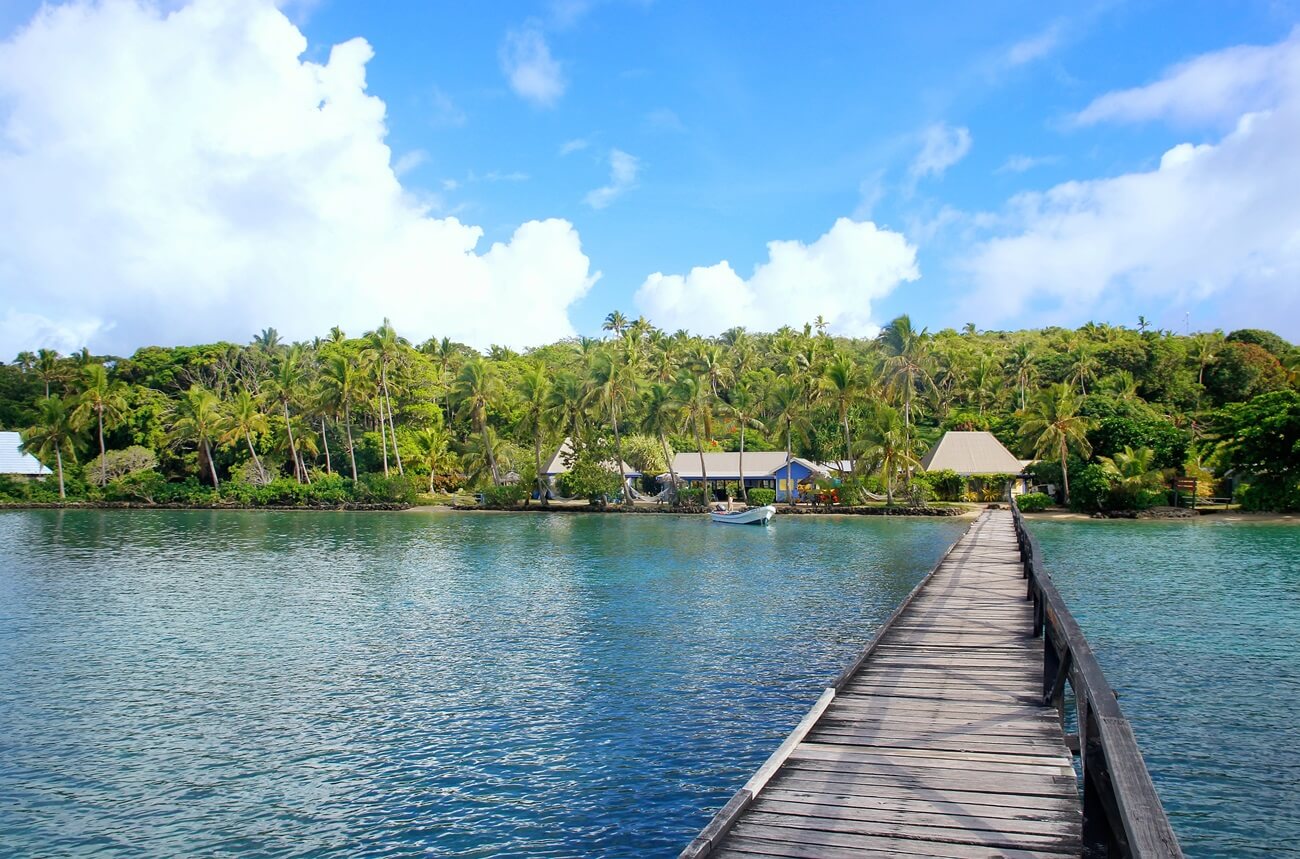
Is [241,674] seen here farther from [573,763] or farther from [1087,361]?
[1087,361]

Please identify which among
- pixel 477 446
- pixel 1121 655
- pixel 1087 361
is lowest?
pixel 1121 655

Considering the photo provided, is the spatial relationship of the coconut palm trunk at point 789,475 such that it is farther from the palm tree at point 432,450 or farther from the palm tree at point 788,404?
the palm tree at point 432,450

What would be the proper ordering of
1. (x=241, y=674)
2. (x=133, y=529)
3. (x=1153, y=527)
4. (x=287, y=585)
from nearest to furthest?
(x=241, y=674), (x=287, y=585), (x=1153, y=527), (x=133, y=529)

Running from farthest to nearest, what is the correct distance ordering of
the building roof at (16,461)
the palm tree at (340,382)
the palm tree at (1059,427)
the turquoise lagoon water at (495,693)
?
the building roof at (16,461) → the palm tree at (340,382) → the palm tree at (1059,427) → the turquoise lagoon water at (495,693)

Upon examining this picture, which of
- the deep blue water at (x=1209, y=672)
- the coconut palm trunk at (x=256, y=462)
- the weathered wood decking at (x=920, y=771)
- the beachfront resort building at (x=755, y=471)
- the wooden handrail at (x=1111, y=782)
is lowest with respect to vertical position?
the deep blue water at (x=1209, y=672)

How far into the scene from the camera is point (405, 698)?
14.6 meters

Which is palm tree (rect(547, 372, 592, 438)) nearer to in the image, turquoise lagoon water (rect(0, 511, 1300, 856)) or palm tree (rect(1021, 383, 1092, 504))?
palm tree (rect(1021, 383, 1092, 504))

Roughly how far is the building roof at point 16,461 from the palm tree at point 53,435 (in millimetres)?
3722

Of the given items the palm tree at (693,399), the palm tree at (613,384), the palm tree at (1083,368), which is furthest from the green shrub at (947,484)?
the palm tree at (613,384)

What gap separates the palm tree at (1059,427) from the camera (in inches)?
2143

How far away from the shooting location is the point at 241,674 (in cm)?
1634

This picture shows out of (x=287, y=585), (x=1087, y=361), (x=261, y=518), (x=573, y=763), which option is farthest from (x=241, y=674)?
(x=1087, y=361)

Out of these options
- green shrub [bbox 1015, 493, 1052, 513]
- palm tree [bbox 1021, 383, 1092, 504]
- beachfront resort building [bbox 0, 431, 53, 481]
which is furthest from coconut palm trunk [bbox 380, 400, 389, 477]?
palm tree [bbox 1021, 383, 1092, 504]

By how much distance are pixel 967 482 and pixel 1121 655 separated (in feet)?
159
